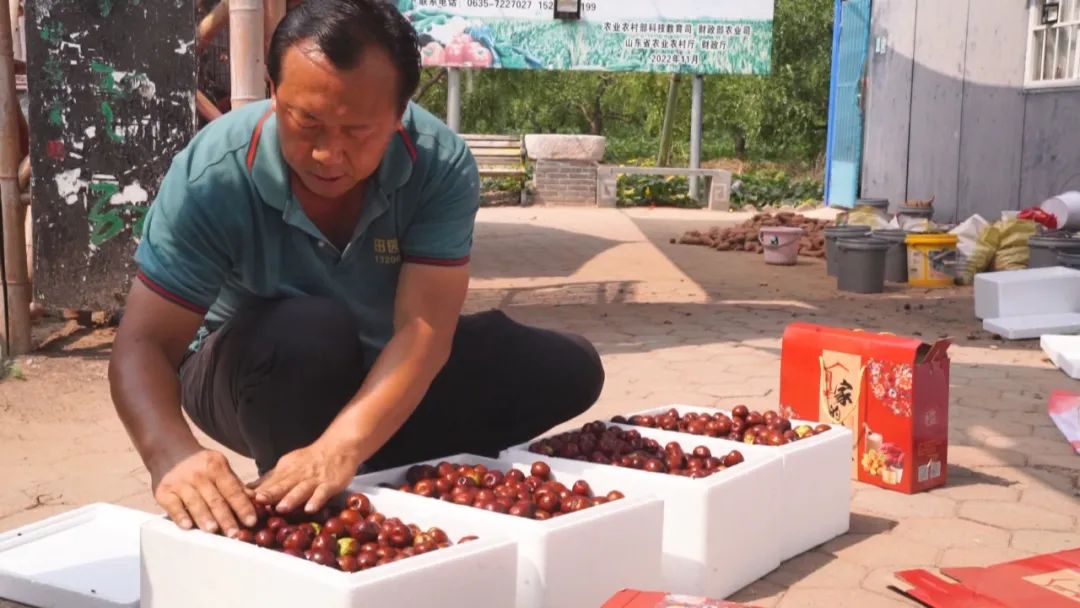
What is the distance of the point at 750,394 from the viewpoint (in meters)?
4.65

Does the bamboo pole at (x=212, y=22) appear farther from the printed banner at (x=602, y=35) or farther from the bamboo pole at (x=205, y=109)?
the printed banner at (x=602, y=35)

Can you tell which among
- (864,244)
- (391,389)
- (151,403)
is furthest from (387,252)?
(864,244)

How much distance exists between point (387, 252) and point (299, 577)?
33.1 inches

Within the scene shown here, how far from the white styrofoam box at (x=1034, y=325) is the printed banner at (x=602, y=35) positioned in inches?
336

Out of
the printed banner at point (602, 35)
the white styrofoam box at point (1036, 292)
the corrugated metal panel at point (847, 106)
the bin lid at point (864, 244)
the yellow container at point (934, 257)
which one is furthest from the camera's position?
the printed banner at point (602, 35)

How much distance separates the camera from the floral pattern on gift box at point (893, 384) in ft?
10.4

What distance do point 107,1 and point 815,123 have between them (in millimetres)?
20953

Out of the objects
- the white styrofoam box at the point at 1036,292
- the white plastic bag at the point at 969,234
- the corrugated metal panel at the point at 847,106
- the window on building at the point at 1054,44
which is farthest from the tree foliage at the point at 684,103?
the white styrofoam box at the point at 1036,292

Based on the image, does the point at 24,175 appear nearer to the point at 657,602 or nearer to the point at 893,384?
the point at 893,384

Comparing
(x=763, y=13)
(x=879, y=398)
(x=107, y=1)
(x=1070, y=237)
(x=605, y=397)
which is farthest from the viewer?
(x=763, y=13)

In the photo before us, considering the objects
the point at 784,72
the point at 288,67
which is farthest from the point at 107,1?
the point at 784,72

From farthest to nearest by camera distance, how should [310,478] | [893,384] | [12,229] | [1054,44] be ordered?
[1054,44] → [12,229] → [893,384] → [310,478]

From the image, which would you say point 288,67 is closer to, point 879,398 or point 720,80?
point 879,398

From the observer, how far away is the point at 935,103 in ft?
37.1
